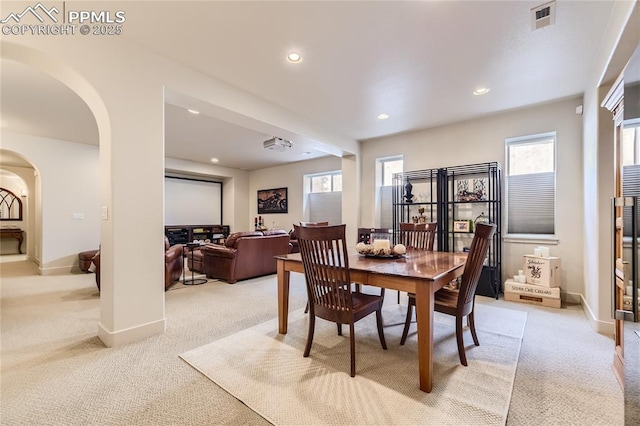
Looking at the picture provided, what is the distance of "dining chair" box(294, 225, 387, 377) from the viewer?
1.93 metres

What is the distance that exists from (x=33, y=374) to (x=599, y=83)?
5244 millimetres

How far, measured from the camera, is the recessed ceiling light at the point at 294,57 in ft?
8.71

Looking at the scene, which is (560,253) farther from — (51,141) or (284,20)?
(51,141)

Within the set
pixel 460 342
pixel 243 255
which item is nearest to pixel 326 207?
pixel 243 255

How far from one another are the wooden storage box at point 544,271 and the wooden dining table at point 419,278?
2079 mm

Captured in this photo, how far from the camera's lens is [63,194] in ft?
18.2

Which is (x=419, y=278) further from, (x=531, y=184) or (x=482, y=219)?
(x=531, y=184)

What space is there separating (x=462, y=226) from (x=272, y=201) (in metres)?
5.60

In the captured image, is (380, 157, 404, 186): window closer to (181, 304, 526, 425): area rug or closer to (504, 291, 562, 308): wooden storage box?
(504, 291, 562, 308): wooden storage box

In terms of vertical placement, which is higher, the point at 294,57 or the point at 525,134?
the point at 294,57

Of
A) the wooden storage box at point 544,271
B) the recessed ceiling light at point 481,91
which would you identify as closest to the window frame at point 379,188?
the recessed ceiling light at point 481,91

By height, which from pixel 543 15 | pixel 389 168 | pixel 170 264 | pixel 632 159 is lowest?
pixel 170 264

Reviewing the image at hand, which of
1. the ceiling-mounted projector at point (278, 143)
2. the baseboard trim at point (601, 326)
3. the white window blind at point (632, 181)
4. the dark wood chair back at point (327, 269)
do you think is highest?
the ceiling-mounted projector at point (278, 143)

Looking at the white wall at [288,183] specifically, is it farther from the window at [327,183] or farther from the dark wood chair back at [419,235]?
the dark wood chair back at [419,235]
